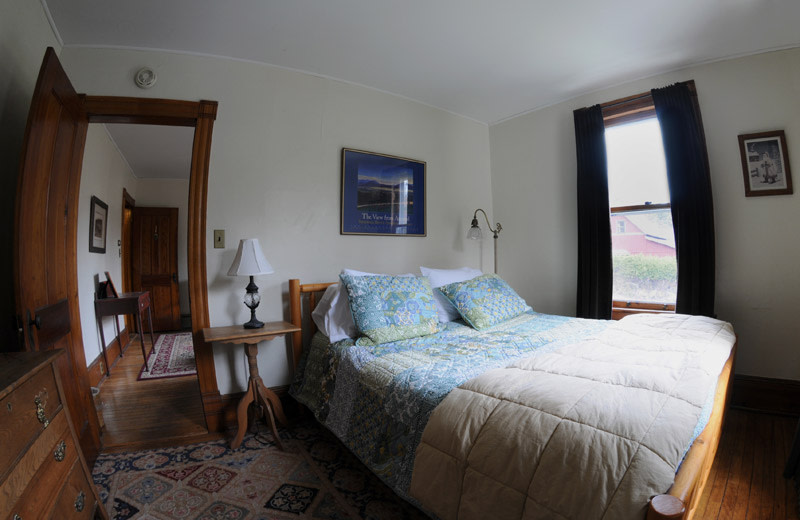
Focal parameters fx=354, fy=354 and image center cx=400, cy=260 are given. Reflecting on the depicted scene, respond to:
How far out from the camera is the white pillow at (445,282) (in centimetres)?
259

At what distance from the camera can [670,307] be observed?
279 cm

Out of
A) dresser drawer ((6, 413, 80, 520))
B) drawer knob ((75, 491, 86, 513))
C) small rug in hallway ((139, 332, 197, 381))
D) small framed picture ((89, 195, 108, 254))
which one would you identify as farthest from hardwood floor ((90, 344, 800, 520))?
small framed picture ((89, 195, 108, 254))

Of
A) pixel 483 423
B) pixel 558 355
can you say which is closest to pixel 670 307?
pixel 558 355

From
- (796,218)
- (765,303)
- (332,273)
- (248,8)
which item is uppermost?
(248,8)

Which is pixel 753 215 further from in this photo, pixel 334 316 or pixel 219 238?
pixel 219 238

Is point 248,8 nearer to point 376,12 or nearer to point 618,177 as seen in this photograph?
point 376,12

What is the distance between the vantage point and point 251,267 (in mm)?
2150

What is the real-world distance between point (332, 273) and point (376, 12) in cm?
170

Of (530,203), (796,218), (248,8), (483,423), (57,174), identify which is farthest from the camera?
(530,203)

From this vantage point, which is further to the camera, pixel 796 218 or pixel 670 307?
pixel 670 307

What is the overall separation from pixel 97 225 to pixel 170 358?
1560 mm

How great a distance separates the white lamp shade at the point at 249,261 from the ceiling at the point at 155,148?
193cm

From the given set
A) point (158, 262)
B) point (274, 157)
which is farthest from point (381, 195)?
point (158, 262)

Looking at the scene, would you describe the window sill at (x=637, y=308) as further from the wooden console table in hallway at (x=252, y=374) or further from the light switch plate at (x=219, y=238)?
the light switch plate at (x=219, y=238)
